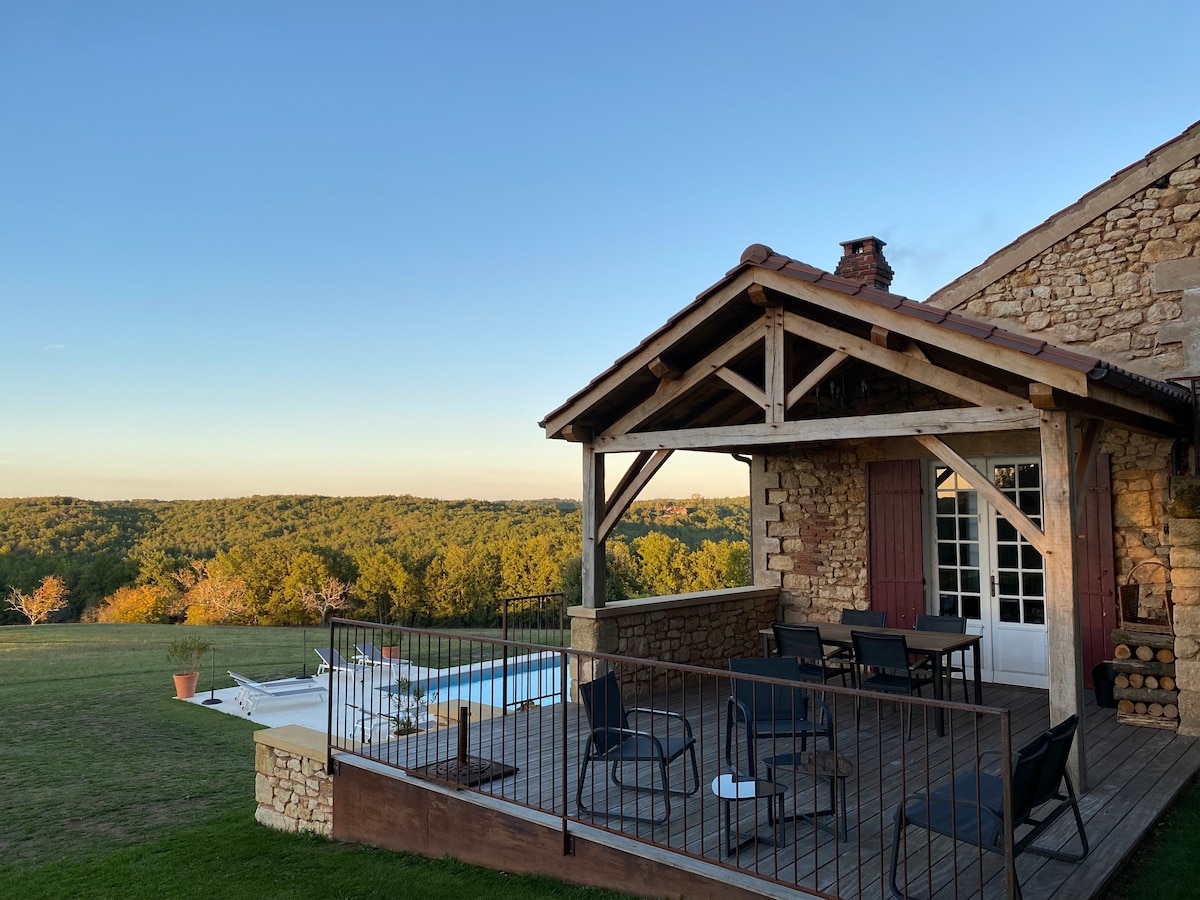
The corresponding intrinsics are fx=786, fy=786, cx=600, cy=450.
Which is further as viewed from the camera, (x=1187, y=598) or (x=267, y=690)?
(x=267, y=690)

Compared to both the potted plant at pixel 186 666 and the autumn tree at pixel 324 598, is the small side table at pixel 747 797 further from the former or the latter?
the autumn tree at pixel 324 598

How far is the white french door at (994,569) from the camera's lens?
285 inches

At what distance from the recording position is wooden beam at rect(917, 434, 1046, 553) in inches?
180

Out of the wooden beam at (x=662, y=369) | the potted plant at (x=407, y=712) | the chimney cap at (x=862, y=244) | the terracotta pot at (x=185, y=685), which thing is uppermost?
the chimney cap at (x=862, y=244)

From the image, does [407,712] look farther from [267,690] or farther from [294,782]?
[267,690]

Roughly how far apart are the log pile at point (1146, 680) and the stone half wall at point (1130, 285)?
2363 millimetres

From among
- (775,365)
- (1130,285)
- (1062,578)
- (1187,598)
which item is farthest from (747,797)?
(1130,285)

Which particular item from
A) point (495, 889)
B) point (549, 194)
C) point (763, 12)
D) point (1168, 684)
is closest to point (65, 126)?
point (549, 194)

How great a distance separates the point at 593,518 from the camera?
23.0ft

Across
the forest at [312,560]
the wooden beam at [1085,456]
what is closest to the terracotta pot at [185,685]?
the wooden beam at [1085,456]

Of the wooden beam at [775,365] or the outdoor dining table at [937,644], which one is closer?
the outdoor dining table at [937,644]

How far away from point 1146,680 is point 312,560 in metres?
35.6

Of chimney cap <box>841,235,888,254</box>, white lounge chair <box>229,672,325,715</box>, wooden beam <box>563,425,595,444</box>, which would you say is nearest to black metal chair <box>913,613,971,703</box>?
wooden beam <box>563,425,595,444</box>

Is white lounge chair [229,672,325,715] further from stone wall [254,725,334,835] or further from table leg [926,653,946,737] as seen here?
table leg [926,653,946,737]
